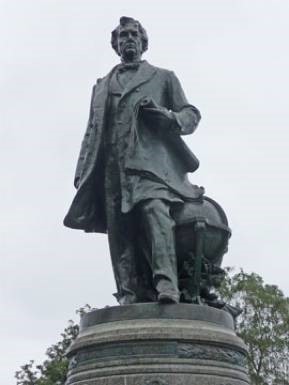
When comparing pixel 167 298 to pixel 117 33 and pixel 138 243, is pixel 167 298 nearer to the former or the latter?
pixel 138 243

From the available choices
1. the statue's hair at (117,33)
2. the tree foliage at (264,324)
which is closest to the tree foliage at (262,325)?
the tree foliage at (264,324)

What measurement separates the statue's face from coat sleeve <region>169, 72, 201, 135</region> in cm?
50

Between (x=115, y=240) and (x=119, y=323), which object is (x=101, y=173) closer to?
(x=115, y=240)

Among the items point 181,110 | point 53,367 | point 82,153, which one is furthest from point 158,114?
point 53,367

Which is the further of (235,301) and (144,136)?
(235,301)

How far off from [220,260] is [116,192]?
1317 millimetres

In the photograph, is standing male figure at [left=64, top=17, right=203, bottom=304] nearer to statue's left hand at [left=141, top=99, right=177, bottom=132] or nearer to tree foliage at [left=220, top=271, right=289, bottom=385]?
statue's left hand at [left=141, top=99, right=177, bottom=132]

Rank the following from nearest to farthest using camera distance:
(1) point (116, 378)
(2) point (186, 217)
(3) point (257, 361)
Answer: (1) point (116, 378)
(2) point (186, 217)
(3) point (257, 361)

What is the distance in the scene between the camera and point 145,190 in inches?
302

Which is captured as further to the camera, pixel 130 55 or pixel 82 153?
pixel 130 55

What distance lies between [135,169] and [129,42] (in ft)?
5.54

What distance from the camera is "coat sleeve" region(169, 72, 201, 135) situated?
805 centimetres

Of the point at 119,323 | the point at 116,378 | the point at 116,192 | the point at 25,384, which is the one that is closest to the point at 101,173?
the point at 116,192

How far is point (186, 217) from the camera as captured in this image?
7578 mm
